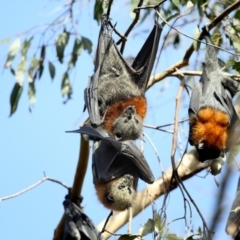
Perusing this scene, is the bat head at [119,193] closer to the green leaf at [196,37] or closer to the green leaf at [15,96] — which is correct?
the green leaf at [196,37]

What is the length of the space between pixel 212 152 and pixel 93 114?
1.12 meters

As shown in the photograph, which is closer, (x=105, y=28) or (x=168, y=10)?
(x=105, y=28)

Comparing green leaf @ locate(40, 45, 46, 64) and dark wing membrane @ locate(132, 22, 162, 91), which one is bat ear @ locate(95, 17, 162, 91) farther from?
green leaf @ locate(40, 45, 46, 64)

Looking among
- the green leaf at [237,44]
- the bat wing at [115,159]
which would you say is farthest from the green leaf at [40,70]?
the green leaf at [237,44]

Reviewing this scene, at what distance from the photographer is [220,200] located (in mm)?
1187

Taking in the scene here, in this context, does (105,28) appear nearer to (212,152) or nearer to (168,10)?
(212,152)

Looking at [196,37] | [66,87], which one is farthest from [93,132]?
[66,87]

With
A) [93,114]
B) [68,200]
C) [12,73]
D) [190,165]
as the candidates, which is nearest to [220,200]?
[93,114]

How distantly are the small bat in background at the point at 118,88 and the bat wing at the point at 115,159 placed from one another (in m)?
0.10

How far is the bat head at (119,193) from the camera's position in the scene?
5.04 meters

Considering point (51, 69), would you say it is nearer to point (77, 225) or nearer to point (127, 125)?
point (77, 225)

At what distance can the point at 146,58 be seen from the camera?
527cm

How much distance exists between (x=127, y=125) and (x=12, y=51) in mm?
3093

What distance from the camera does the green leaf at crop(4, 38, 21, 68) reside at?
7.19m
